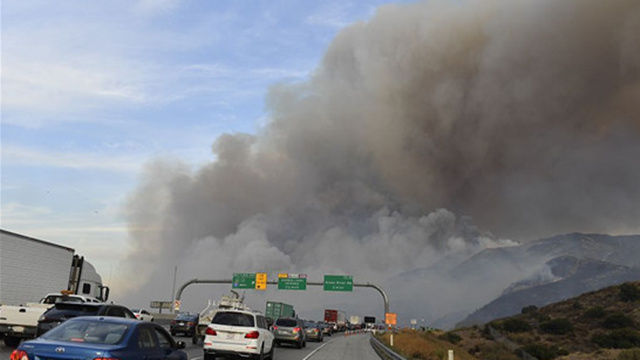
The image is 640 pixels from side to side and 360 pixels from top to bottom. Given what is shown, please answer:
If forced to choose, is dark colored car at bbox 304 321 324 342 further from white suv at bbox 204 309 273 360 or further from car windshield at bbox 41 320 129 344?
car windshield at bbox 41 320 129 344

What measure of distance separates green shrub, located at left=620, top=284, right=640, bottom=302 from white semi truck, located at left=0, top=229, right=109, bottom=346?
93.5 meters

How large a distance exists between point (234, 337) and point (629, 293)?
96737mm

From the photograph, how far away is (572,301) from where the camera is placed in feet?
334

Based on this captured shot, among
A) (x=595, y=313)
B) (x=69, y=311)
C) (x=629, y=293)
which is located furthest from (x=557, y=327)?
(x=69, y=311)

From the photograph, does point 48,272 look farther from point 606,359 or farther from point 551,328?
point 551,328

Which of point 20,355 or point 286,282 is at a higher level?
point 286,282

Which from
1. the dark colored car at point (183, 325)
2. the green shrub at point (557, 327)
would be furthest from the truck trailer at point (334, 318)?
the dark colored car at point (183, 325)

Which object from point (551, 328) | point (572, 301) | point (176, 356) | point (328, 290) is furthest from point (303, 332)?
point (572, 301)

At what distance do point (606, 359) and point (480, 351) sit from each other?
1162 cm

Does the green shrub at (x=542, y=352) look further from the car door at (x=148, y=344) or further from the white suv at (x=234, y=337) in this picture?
the car door at (x=148, y=344)

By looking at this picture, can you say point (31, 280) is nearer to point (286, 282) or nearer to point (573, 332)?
point (286, 282)

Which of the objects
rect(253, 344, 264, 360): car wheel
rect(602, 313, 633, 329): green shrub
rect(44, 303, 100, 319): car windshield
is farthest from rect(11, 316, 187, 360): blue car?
rect(602, 313, 633, 329): green shrub

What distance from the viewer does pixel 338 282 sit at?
70.2m

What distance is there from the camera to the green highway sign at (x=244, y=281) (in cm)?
7312
